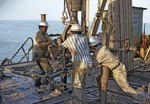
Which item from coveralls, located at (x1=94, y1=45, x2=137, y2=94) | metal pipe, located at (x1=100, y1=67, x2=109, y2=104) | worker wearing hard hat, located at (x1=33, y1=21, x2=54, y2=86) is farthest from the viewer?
worker wearing hard hat, located at (x1=33, y1=21, x2=54, y2=86)

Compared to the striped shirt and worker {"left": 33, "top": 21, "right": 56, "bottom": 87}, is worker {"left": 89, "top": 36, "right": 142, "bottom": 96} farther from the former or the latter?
worker {"left": 33, "top": 21, "right": 56, "bottom": 87}

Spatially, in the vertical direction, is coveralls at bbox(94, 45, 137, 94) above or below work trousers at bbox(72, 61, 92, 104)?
above

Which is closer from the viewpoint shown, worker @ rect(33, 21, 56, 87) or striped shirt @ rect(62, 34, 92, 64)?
striped shirt @ rect(62, 34, 92, 64)

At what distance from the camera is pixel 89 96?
745 cm

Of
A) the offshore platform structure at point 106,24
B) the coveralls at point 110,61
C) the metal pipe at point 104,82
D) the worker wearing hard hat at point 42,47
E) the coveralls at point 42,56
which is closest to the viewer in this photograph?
the coveralls at point 110,61

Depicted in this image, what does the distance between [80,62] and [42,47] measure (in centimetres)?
293

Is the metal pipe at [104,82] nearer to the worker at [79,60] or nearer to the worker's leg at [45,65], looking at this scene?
the worker at [79,60]

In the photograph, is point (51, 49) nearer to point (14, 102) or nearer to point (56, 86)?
point (56, 86)

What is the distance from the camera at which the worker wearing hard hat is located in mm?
8297

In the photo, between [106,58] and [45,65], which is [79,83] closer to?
[106,58]

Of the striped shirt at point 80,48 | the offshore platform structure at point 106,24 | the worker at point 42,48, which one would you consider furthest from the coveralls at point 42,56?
the striped shirt at point 80,48

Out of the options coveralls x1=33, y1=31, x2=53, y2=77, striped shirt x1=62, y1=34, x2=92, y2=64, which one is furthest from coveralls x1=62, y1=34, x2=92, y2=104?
coveralls x1=33, y1=31, x2=53, y2=77

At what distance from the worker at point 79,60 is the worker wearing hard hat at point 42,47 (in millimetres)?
2340

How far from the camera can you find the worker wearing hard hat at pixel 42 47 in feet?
27.2
